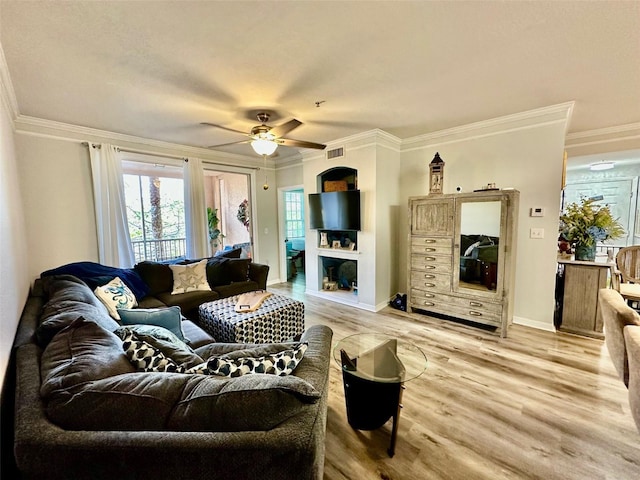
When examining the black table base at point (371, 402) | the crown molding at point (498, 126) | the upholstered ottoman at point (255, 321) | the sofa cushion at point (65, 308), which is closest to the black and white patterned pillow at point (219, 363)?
the sofa cushion at point (65, 308)

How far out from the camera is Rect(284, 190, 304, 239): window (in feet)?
24.8

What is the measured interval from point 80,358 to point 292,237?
6.57 meters

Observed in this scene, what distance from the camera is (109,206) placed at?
378 centimetres

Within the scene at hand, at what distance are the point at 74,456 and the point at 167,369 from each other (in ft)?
1.46

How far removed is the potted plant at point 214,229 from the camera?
24.6 feet

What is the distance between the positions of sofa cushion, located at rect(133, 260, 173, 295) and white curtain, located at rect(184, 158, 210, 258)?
1.08m

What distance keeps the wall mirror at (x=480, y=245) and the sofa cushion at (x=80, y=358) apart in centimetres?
356

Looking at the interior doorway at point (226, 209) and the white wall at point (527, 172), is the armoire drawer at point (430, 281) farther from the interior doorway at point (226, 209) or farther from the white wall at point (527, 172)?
the interior doorway at point (226, 209)

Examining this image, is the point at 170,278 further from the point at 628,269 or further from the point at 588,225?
the point at 628,269

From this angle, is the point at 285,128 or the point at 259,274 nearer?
the point at 285,128

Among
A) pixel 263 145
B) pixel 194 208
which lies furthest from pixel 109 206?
pixel 263 145

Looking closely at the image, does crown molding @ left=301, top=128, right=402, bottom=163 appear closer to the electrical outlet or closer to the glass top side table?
the electrical outlet

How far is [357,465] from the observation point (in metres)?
1.64

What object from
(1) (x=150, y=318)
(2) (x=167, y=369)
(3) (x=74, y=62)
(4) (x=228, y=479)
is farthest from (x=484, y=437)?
(3) (x=74, y=62)
